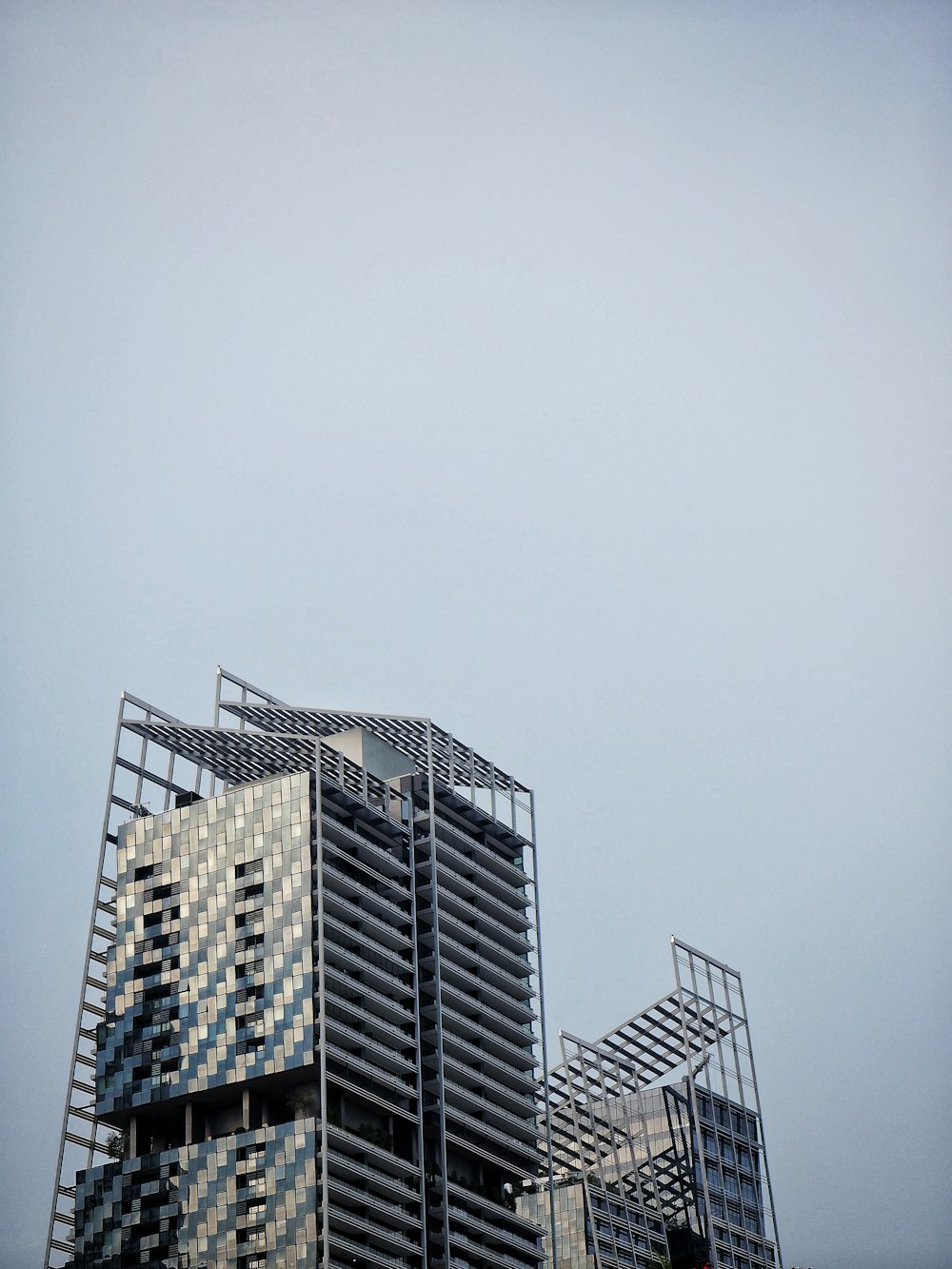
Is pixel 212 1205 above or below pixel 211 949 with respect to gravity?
below

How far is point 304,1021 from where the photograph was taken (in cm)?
15238

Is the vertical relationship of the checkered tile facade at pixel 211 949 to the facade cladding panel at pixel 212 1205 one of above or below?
above

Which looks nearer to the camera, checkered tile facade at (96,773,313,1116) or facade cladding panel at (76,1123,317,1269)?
facade cladding panel at (76,1123,317,1269)

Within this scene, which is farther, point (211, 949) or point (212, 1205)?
point (211, 949)

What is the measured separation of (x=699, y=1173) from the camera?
18562 cm

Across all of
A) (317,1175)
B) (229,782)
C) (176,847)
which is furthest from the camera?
(229,782)

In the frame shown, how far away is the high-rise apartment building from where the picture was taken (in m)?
148

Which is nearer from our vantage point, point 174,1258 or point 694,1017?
point 174,1258

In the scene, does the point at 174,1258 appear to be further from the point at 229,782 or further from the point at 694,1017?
the point at 694,1017

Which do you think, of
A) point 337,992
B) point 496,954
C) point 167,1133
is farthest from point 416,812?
point 167,1133

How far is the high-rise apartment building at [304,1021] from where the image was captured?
486 ft

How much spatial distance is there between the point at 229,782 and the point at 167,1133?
126 feet

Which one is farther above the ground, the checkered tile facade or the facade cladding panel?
the checkered tile facade

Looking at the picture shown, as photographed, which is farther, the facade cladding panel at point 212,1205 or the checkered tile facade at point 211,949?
the checkered tile facade at point 211,949
